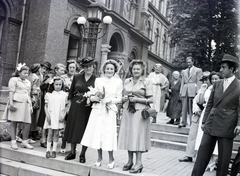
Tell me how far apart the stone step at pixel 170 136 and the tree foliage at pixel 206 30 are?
464 inches

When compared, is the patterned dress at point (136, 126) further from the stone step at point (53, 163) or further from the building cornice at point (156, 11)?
the building cornice at point (156, 11)

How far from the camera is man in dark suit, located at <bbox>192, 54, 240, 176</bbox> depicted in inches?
161

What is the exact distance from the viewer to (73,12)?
1456 cm

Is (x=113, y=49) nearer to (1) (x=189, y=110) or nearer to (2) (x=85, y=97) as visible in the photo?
(1) (x=189, y=110)

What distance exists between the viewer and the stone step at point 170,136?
7.85 metres

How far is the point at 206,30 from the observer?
18234 millimetres

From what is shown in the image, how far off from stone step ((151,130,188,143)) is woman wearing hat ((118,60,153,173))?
344cm

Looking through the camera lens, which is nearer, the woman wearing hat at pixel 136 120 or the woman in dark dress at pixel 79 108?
the woman wearing hat at pixel 136 120

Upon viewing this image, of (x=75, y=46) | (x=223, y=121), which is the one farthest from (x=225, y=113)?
(x=75, y=46)

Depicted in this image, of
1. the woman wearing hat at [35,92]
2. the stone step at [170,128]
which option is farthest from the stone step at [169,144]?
the woman wearing hat at [35,92]

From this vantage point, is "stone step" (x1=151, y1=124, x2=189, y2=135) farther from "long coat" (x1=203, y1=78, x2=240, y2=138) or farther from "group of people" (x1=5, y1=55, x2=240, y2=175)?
"long coat" (x1=203, y1=78, x2=240, y2=138)

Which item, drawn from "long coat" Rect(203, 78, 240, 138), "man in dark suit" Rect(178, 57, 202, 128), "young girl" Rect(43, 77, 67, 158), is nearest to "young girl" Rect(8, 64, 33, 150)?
"young girl" Rect(43, 77, 67, 158)

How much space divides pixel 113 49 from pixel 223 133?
1667cm

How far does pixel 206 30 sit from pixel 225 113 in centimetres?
1548
